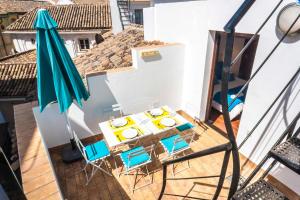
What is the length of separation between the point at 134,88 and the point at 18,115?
121 inches

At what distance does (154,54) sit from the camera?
594 centimetres

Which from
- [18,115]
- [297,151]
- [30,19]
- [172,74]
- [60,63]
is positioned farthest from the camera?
[30,19]

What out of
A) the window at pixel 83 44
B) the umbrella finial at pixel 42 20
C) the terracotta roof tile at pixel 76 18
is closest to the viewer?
the umbrella finial at pixel 42 20

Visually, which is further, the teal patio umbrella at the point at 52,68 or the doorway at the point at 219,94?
the doorway at the point at 219,94

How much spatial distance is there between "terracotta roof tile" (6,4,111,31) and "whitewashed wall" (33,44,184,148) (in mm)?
14258

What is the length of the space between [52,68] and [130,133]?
7.16 feet

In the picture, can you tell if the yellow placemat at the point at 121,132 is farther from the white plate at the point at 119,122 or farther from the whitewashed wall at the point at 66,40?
the whitewashed wall at the point at 66,40

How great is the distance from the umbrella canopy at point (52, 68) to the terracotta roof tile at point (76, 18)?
15.7 metres

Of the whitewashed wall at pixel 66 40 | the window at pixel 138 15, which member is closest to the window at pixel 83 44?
the whitewashed wall at pixel 66 40

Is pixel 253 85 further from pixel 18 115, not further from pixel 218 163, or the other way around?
pixel 18 115

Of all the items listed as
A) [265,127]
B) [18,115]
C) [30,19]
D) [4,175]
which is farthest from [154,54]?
[30,19]

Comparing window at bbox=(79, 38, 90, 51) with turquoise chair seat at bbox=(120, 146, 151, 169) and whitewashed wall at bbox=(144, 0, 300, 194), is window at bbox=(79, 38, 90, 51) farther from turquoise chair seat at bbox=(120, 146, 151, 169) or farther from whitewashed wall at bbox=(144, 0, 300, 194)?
turquoise chair seat at bbox=(120, 146, 151, 169)

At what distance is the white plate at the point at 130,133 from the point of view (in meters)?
4.48

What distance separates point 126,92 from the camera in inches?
233
